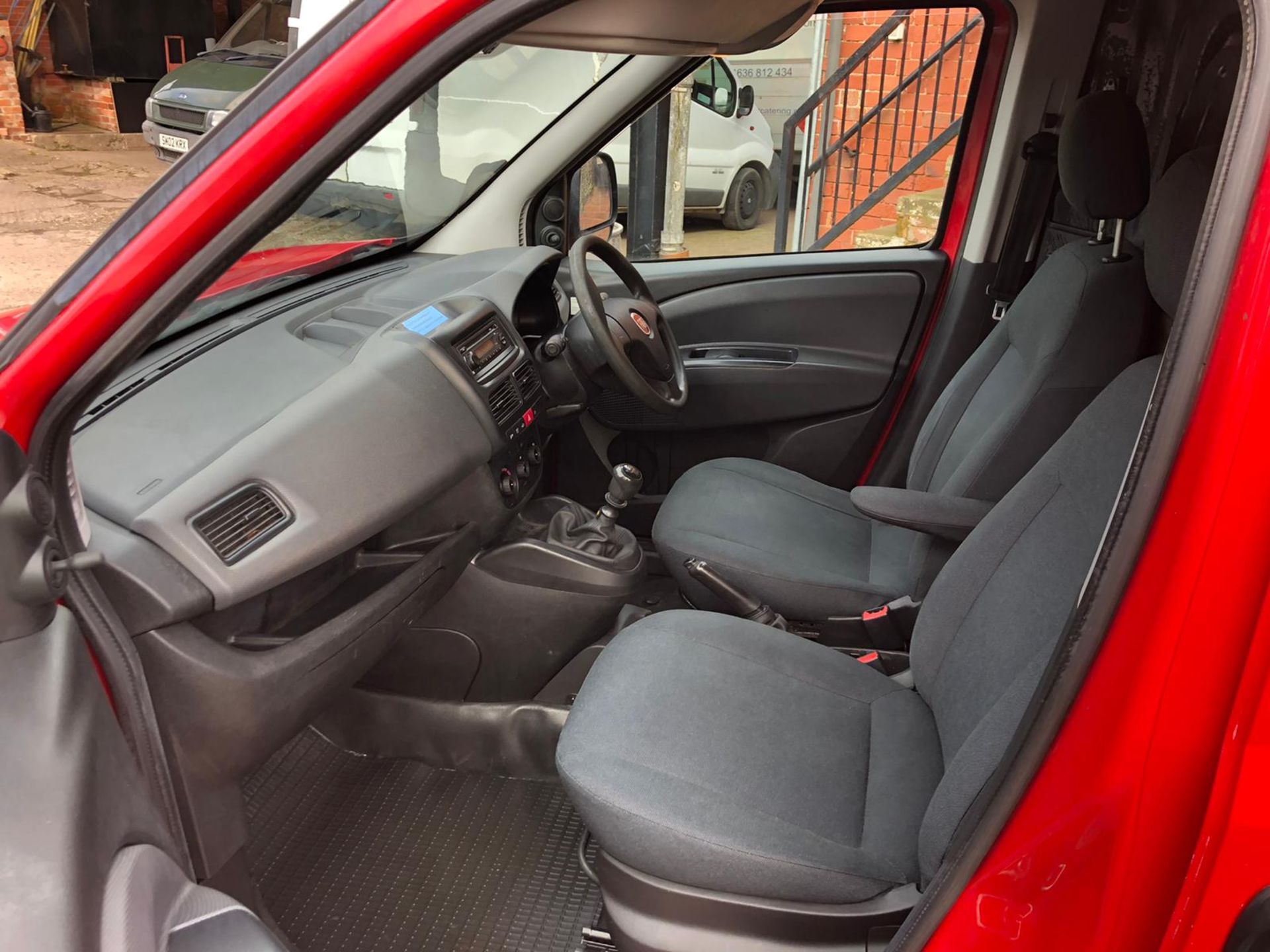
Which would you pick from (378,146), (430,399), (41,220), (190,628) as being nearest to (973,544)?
(430,399)

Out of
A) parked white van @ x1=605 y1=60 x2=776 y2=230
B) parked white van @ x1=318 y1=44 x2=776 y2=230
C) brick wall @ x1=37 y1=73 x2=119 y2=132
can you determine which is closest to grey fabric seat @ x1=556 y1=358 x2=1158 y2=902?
parked white van @ x1=318 y1=44 x2=776 y2=230

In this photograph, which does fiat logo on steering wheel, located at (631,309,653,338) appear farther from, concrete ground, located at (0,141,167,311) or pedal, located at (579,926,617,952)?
concrete ground, located at (0,141,167,311)

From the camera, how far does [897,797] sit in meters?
1.32

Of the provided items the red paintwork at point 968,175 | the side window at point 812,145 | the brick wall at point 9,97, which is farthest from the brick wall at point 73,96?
the red paintwork at point 968,175

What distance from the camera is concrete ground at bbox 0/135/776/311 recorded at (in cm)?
515

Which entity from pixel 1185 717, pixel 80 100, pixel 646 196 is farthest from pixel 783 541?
pixel 80 100

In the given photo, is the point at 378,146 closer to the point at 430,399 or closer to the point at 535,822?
the point at 430,399

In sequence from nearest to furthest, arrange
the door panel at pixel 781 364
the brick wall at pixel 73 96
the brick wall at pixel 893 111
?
1. the door panel at pixel 781 364
2. the brick wall at pixel 893 111
3. the brick wall at pixel 73 96

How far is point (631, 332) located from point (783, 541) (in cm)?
54

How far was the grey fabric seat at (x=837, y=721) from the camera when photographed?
1.18m

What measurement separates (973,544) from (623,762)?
2.01 ft

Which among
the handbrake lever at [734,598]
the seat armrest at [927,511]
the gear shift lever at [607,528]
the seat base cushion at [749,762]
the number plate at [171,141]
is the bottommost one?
the number plate at [171,141]

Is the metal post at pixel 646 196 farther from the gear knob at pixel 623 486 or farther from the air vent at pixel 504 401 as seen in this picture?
the air vent at pixel 504 401

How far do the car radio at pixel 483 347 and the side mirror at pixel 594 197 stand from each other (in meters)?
0.64
